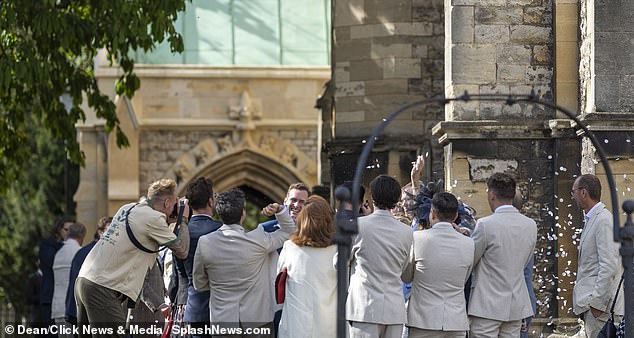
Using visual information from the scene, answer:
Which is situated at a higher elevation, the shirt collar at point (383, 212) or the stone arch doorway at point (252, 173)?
the shirt collar at point (383, 212)

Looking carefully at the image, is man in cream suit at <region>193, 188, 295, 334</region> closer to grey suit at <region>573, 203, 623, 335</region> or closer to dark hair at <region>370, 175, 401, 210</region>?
Result: dark hair at <region>370, 175, 401, 210</region>

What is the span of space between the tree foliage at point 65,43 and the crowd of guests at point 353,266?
700 cm

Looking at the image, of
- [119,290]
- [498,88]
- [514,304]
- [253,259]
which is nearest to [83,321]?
[119,290]

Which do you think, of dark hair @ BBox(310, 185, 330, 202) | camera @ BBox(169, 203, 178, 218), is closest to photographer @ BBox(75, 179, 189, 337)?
camera @ BBox(169, 203, 178, 218)

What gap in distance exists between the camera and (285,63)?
31.9 m

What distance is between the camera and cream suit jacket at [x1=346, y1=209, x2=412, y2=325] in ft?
33.4

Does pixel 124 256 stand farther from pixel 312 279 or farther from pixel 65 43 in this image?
pixel 65 43

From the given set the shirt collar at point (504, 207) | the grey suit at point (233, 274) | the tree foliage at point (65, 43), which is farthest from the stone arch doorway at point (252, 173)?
the shirt collar at point (504, 207)

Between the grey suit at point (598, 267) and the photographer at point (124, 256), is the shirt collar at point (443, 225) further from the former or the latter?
the photographer at point (124, 256)

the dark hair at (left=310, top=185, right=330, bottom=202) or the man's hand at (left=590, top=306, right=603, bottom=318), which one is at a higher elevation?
the dark hair at (left=310, top=185, right=330, bottom=202)

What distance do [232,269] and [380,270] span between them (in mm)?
1151

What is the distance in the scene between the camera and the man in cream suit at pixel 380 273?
1020cm

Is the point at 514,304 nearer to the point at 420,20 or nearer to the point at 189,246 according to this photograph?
the point at 189,246

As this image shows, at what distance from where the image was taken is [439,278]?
1032 cm
